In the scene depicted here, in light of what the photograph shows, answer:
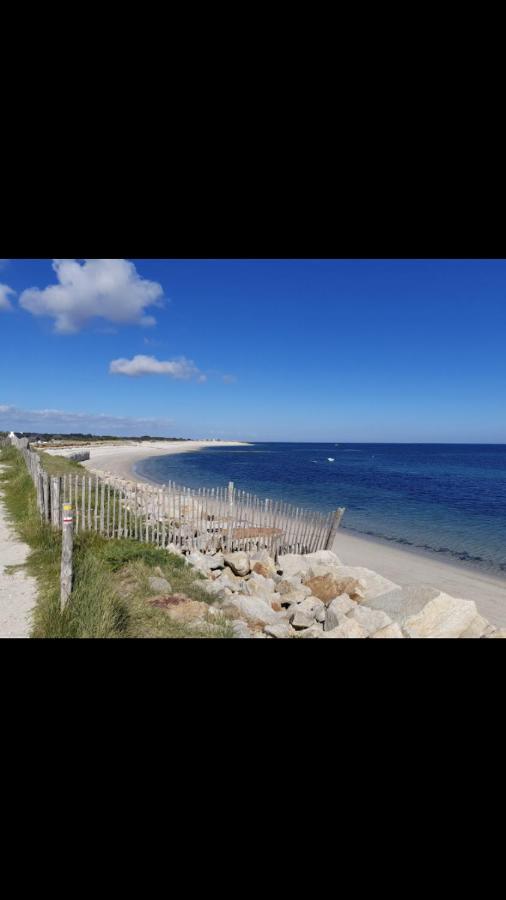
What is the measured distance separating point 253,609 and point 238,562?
1.99 meters

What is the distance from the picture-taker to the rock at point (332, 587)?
20.8ft

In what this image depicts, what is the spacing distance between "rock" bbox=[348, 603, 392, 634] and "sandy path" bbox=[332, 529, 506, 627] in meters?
3.43

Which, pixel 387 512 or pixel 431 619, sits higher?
pixel 431 619

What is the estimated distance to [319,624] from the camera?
5.06 metres

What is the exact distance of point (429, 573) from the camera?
10375 millimetres

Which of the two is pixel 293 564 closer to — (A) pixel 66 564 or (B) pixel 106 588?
(B) pixel 106 588

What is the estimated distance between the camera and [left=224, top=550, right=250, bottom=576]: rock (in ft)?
22.9

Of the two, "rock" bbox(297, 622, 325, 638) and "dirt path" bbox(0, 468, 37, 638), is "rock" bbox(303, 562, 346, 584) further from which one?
"dirt path" bbox(0, 468, 37, 638)

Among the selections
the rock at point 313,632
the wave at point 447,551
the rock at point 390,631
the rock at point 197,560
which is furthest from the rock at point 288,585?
the wave at point 447,551
